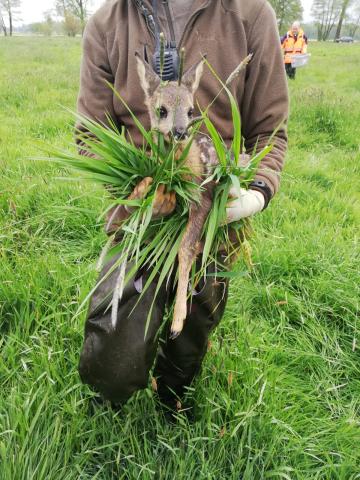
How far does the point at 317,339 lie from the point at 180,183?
165 cm

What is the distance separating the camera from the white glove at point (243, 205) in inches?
56.7

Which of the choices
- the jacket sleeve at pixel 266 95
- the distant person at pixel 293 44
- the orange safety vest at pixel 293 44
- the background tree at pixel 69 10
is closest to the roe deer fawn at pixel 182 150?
the jacket sleeve at pixel 266 95

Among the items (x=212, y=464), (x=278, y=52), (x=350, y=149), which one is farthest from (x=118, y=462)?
(x=350, y=149)

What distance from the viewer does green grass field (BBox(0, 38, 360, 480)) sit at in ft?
5.75

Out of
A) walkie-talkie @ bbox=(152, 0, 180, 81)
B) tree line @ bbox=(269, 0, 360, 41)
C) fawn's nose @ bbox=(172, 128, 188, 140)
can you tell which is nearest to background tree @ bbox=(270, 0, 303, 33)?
tree line @ bbox=(269, 0, 360, 41)

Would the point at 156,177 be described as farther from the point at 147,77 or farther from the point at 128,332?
the point at 128,332

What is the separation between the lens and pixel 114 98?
5.96ft

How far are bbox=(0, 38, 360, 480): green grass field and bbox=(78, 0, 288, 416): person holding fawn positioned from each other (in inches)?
12.1

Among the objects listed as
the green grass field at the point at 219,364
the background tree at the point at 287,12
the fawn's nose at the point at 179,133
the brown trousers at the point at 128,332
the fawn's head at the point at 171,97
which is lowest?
the green grass field at the point at 219,364

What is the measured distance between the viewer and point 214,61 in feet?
5.38

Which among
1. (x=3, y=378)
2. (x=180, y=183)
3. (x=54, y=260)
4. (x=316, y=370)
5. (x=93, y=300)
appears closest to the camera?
(x=180, y=183)

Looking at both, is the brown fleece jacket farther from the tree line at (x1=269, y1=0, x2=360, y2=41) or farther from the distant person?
the tree line at (x1=269, y1=0, x2=360, y2=41)

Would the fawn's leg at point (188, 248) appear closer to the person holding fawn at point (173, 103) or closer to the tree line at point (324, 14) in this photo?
the person holding fawn at point (173, 103)

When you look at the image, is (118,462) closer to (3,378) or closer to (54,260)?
(3,378)
